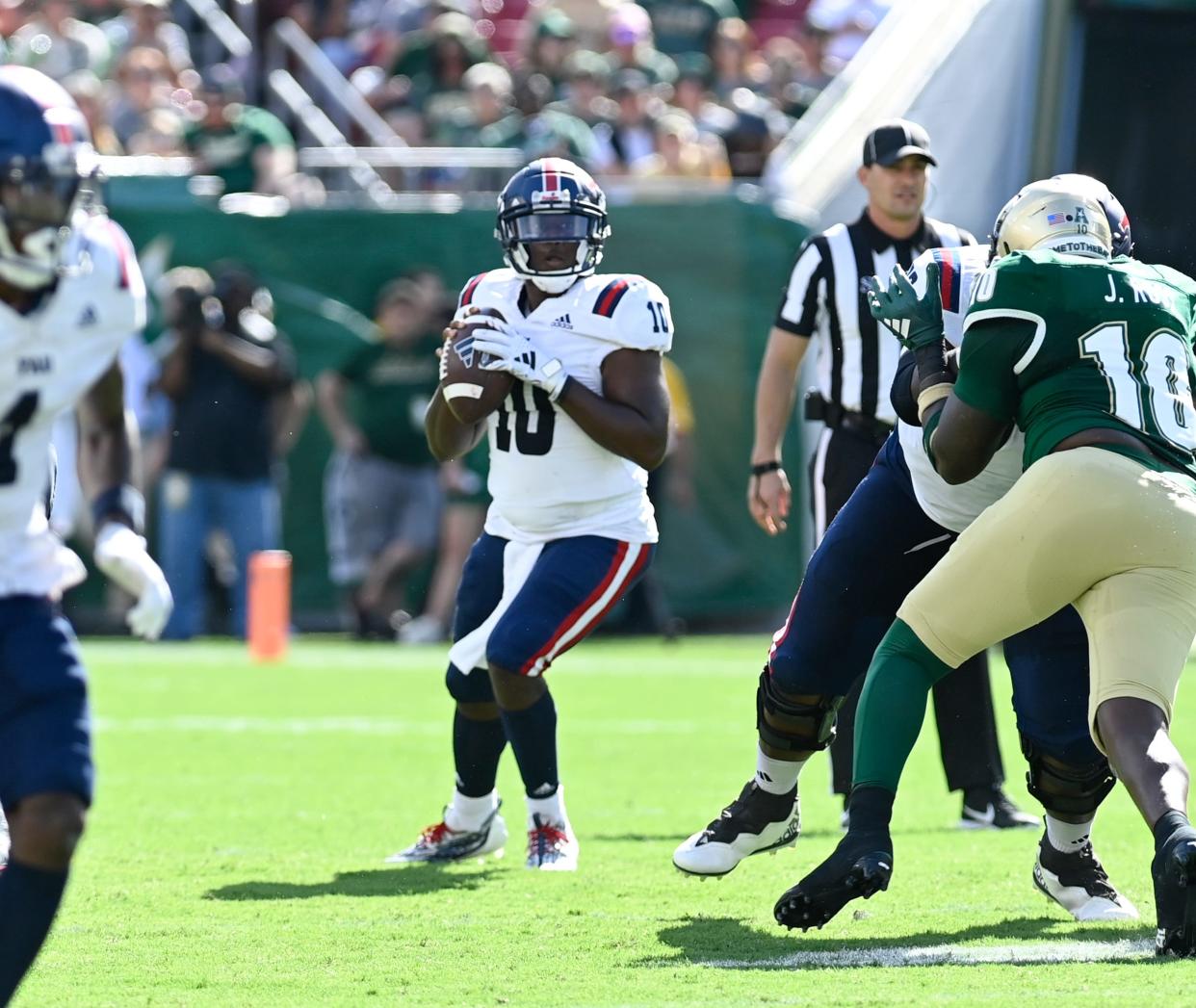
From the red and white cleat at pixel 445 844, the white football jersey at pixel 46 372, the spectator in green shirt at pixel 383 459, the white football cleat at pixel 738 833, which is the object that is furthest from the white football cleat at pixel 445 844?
the spectator in green shirt at pixel 383 459

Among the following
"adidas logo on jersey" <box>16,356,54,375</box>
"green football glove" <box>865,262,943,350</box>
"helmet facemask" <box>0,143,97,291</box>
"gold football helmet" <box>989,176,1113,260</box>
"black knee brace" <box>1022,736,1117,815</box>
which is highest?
"helmet facemask" <box>0,143,97,291</box>

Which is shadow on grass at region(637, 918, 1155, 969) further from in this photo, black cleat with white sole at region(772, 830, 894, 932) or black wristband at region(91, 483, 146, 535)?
black wristband at region(91, 483, 146, 535)

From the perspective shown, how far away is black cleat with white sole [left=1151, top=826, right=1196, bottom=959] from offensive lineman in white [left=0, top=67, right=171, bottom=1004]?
1847 millimetres

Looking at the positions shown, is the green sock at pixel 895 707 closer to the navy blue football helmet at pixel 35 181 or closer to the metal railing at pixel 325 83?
the navy blue football helmet at pixel 35 181

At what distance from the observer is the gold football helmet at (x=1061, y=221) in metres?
4.39

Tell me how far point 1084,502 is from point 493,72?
9450mm

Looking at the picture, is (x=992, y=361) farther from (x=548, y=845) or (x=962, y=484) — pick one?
(x=548, y=845)

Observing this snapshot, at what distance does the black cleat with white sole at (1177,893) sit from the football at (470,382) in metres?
2.08

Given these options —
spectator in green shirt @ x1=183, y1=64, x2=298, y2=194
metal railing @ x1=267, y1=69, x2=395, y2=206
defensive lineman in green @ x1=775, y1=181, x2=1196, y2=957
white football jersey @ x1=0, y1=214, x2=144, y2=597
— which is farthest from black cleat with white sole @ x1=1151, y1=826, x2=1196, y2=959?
spectator in green shirt @ x1=183, y1=64, x2=298, y2=194

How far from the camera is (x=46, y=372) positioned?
3553 mm

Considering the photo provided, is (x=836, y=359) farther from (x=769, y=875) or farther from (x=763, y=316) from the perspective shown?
(x=763, y=316)

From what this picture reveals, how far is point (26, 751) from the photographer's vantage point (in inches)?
135

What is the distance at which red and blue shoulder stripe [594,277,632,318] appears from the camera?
543 cm

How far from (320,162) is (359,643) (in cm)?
271
